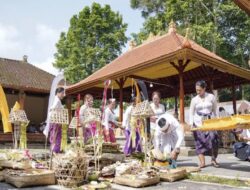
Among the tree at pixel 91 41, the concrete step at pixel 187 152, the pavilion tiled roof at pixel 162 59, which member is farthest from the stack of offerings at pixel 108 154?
the tree at pixel 91 41

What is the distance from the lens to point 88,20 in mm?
28891

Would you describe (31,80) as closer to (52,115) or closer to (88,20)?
(88,20)

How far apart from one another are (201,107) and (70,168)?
312 cm

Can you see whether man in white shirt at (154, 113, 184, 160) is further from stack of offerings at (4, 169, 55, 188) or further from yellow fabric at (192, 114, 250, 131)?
stack of offerings at (4, 169, 55, 188)

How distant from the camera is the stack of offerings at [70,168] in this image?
475 centimetres

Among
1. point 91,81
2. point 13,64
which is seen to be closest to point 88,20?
point 13,64

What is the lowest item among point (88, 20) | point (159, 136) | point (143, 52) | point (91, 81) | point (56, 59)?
point (159, 136)

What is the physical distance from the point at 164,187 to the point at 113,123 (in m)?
3.88

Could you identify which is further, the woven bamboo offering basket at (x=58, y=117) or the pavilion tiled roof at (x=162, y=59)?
the pavilion tiled roof at (x=162, y=59)

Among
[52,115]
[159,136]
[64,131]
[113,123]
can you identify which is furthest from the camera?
[113,123]

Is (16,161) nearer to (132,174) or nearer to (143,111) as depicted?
(132,174)

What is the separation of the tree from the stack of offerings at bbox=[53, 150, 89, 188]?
2277cm

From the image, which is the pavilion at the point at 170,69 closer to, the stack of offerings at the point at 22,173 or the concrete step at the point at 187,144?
the concrete step at the point at 187,144

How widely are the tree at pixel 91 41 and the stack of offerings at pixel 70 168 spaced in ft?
74.7
